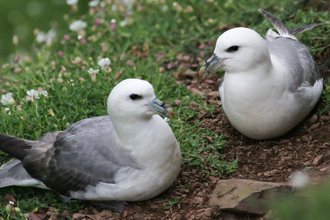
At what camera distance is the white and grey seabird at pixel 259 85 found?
3553 millimetres

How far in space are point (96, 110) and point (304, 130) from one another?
2221mm

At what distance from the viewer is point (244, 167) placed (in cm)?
390

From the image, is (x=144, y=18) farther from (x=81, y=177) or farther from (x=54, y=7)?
(x=81, y=177)

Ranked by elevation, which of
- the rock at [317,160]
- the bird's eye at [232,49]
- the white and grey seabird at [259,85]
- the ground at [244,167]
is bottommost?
the ground at [244,167]

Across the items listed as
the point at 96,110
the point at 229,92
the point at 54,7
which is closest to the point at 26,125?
the point at 96,110

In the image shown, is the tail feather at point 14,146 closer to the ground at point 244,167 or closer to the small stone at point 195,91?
the ground at point 244,167

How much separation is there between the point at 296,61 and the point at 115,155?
2.04 m

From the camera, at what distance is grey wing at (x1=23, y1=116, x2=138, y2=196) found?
3.40 meters

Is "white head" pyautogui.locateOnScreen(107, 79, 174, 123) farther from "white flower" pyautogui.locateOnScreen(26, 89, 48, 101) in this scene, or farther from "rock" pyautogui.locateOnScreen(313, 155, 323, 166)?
"white flower" pyautogui.locateOnScreen(26, 89, 48, 101)

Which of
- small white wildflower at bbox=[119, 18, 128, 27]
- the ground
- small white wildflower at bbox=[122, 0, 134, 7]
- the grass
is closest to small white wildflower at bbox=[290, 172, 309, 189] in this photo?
the ground

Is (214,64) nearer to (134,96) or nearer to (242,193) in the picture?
(134,96)

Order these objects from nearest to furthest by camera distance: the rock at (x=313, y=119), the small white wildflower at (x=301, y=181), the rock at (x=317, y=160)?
1. the small white wildflower at (x=301, y=181)
2. the rock at (x=317, y=160)
3. the rock at (x=313, y=119)

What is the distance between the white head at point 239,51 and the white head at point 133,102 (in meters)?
0.77

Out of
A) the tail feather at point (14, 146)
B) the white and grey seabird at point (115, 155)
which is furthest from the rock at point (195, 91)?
the tail feather at point (14, 146)
